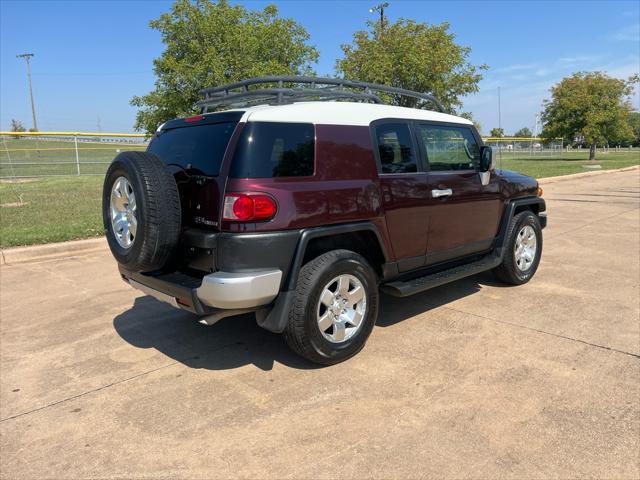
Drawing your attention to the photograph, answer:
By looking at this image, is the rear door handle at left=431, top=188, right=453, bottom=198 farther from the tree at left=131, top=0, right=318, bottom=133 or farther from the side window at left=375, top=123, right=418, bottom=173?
the tree at left=131, top=0, right=318, bottom=133

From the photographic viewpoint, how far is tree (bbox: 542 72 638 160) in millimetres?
35219

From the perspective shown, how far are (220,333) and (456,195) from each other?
2491 mm

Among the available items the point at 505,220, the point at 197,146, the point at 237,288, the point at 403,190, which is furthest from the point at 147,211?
the point at 505,220

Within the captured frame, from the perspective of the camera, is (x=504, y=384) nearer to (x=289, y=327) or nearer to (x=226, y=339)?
(x=289, y=327)

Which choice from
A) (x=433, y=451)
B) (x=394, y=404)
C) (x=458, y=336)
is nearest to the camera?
(x=433, y=451)

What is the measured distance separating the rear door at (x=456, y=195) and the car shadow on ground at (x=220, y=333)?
672 millimetres

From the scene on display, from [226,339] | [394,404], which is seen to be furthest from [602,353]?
[226,339]

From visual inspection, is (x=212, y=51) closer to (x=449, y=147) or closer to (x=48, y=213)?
(x=48, y=213)

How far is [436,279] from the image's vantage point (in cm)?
440

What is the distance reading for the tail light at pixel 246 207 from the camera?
10.6ft

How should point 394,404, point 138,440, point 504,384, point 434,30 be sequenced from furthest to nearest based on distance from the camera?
1. point 434,30
2. point 504,384
3. point 394,404
4. point 138,440

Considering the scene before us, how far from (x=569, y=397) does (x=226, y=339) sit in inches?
104

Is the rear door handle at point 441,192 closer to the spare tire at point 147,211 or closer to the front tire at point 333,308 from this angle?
the front tire at point 333,308

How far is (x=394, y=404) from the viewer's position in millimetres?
3152
